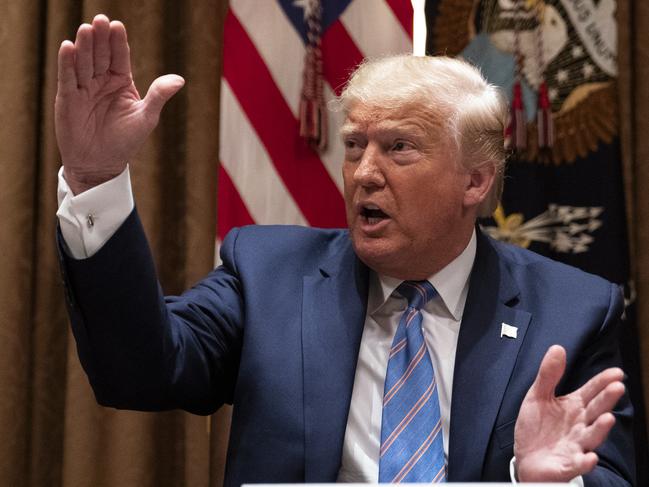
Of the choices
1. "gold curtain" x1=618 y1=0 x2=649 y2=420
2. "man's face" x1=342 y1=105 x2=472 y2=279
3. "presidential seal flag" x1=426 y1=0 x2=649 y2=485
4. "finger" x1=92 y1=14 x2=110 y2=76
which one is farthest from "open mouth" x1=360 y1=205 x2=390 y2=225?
"gold curtain" x1=618 y1=0 x2=649 y2=420

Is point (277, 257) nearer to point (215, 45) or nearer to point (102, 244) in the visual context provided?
point (102, 244)

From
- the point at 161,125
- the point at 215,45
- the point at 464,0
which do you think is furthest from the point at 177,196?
the point at 464,0

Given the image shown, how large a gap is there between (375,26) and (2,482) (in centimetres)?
170

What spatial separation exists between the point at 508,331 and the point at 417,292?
0.21 m

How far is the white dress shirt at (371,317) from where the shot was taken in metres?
1.75

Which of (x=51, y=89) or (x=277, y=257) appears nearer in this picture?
(x=277, y=257)

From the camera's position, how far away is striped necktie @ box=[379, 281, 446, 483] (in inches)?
75.3

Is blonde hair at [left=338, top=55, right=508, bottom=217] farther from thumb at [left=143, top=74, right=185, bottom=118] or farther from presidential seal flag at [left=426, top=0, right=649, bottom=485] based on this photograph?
presidential seal flag at [left=426, top=0, right=649, bottom=485]

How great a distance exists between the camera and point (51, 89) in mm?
2953

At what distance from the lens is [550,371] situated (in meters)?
1.70

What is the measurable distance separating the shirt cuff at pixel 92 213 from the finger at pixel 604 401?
0.84 meters

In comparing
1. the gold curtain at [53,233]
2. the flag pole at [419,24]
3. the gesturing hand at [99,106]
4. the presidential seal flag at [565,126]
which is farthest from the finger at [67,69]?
the presidential seal flag at [565,126]

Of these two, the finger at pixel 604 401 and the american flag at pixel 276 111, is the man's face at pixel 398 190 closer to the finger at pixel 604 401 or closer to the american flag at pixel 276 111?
the finger at pixel 604 401

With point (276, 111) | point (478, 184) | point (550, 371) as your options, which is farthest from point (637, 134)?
A: point (550, 371)
